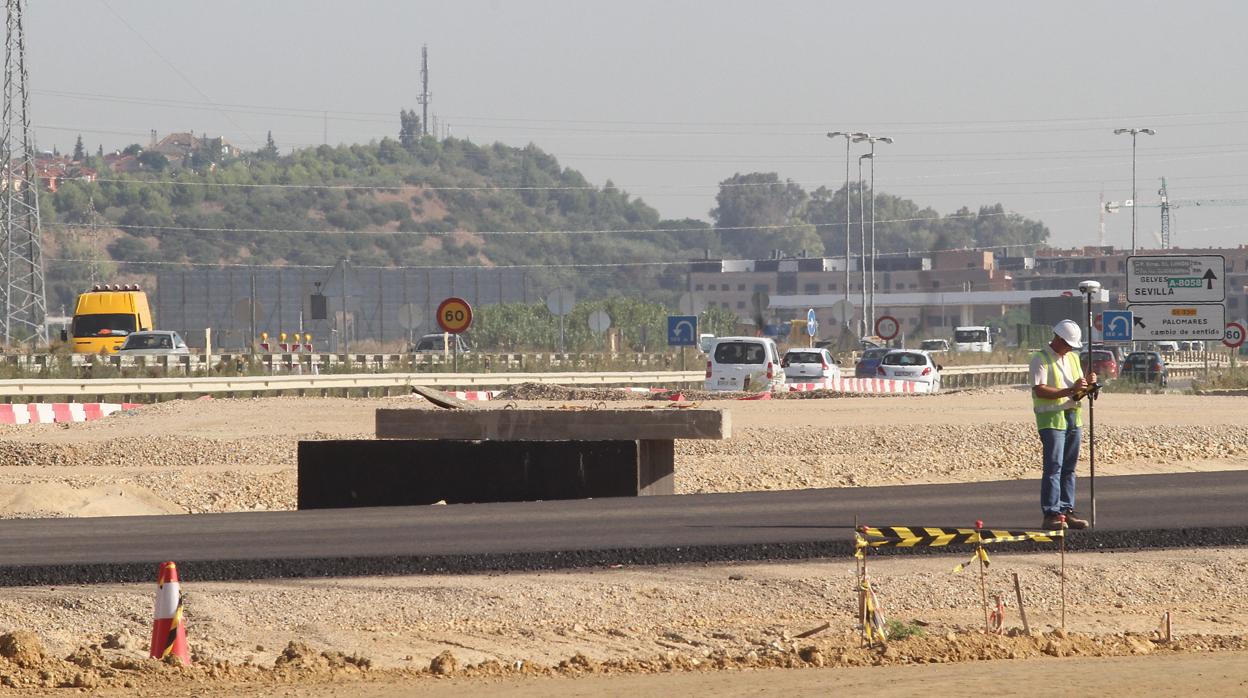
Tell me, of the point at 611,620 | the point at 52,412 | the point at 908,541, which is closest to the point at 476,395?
the point at 52,412

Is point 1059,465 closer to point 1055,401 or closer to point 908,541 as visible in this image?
point 1055,401

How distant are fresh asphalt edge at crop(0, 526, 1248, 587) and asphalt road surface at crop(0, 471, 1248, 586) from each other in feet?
0.05

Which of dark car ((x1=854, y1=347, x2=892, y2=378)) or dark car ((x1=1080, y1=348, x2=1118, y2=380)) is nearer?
dark car ((x1=1080, y1=348, x2=1118, y2=380))

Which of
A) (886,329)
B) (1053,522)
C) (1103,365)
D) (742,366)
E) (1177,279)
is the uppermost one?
(1177,279)

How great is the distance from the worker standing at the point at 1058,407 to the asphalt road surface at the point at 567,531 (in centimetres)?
40

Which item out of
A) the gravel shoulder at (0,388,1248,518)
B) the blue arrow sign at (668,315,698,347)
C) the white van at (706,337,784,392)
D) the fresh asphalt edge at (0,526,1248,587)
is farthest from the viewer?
the blue arrow sign at (668,315,698,347)

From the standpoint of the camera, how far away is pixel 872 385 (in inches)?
1754

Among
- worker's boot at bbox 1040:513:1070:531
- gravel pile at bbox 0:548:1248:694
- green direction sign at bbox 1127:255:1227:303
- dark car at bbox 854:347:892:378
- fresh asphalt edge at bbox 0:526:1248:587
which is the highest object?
green direction sign at bbox 1127:255:1227:303

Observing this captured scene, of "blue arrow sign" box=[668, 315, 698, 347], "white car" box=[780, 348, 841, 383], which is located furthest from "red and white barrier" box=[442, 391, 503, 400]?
"white car" box=[780, 348, 841, 383]

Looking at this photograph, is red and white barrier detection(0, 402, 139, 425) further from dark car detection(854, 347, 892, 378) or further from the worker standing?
dark car detection(854, 347, 892, 378)

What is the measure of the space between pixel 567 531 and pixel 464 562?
1851 mm

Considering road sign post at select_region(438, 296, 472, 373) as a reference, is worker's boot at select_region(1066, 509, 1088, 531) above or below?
below

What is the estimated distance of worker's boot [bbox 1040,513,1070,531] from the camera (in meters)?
13.7

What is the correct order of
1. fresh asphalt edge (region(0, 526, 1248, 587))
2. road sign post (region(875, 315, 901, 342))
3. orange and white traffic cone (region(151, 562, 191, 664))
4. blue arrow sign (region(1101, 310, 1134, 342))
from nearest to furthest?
1. orange and white traffic cone (region(151, 562, 191, 664))
2. fresh asphalt edge (region(0, 526, 1248, 587))
3. blue arrow sign (region(1101, 310, 1134, 342))
4. road sign post (region(875, 315, 901, 342))
